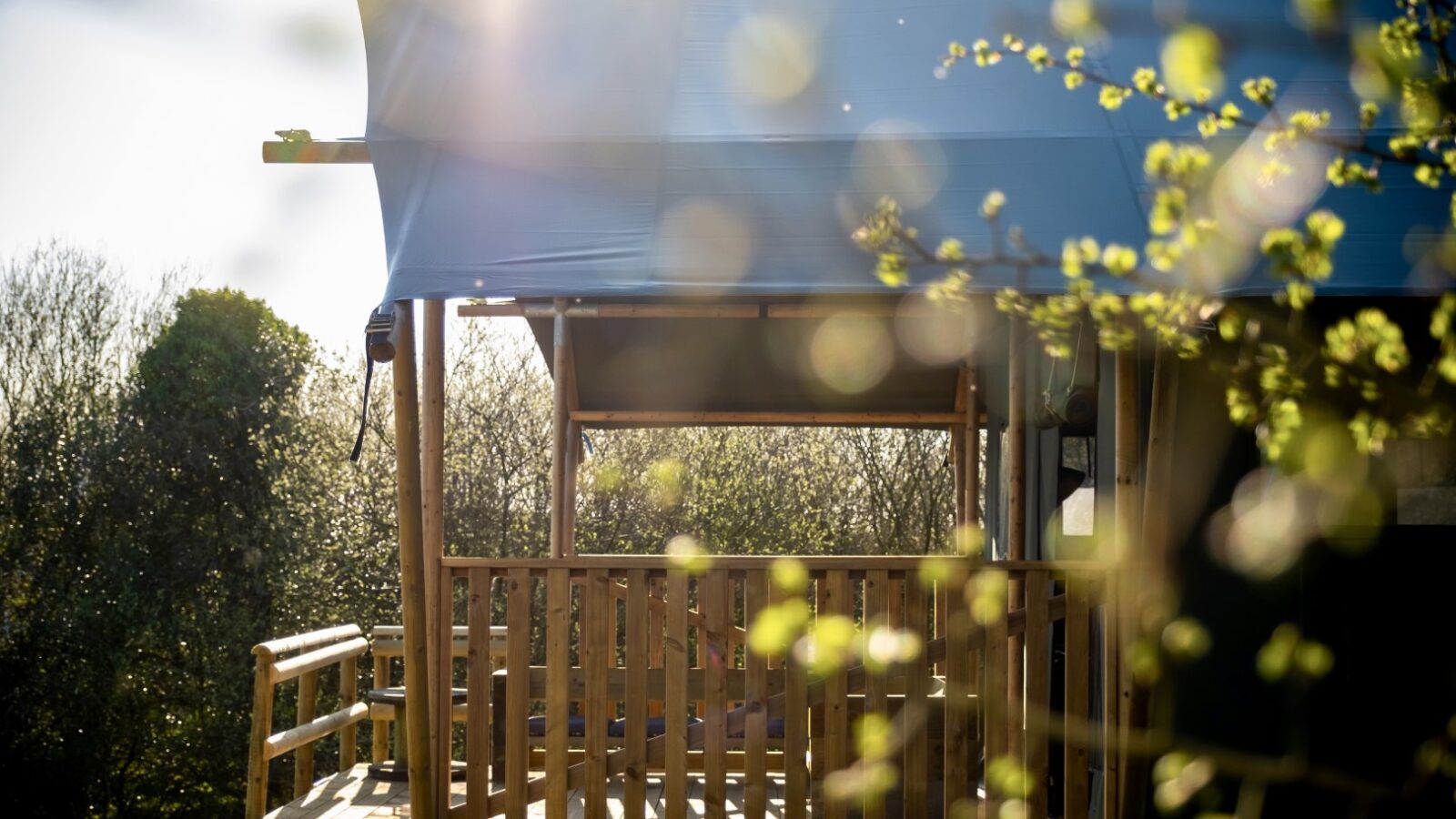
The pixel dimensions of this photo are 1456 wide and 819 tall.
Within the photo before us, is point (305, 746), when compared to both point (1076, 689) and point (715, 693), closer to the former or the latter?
point (715, 693)

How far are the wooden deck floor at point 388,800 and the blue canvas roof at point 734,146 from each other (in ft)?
8.21

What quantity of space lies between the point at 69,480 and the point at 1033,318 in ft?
50.3

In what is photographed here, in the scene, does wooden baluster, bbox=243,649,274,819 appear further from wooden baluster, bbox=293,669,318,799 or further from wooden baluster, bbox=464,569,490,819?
wooden baluster, bbox=464,569,490,819

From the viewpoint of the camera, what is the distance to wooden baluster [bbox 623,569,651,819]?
4.39 metres

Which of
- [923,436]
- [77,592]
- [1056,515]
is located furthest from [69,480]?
[1056,515]

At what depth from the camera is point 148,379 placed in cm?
1461

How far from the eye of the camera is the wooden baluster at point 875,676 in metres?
4.30

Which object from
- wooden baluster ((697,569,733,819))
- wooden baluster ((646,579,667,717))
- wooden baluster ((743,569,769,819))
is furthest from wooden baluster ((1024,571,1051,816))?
wooden baluster ((646,579,667,717))

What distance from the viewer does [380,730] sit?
7.15m

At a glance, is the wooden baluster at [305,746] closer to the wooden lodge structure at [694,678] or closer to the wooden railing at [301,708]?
the wooden railing at [301,708]

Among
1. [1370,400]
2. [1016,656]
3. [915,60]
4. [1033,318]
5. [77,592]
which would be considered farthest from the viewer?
[77,592]

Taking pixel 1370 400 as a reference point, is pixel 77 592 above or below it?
below

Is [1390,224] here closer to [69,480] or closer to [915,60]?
[915,60]

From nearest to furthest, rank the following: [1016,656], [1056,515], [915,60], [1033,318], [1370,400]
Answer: [1370,400] → [1033,318] → [915,60] → [1016,656] → [1056,515]
